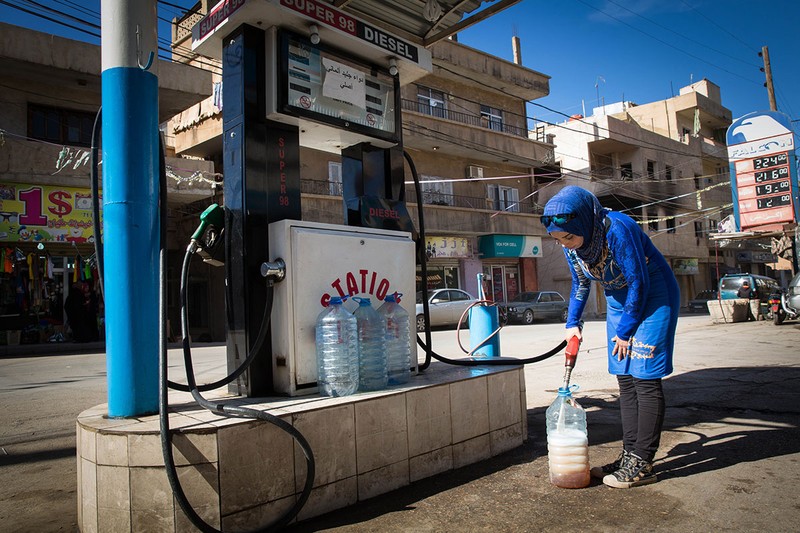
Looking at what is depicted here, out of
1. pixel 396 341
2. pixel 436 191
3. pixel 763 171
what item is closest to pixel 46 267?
pixel 436 191

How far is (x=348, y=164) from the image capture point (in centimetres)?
475

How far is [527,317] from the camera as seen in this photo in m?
23.2

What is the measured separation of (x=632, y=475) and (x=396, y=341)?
5.60 feet

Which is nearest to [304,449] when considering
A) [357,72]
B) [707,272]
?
[357,72]

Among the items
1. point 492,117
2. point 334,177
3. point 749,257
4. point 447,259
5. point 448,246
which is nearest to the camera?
point 334,177

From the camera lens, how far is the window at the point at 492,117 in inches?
1074

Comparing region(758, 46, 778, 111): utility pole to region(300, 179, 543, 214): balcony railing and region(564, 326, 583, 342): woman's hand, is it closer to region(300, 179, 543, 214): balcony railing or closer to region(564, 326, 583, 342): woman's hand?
region(300, 179, 543, 214): balcony railing

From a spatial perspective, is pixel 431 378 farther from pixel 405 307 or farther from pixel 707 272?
pixel 707 272

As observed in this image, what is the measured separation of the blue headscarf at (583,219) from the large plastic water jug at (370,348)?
1.27 meters

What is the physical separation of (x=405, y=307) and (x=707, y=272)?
45417 millimetres

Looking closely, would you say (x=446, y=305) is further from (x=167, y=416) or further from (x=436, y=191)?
(x=167, y=416)

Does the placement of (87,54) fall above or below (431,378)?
above

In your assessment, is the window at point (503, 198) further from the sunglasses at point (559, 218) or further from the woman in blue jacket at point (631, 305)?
the sunglasses at point (559, 218)

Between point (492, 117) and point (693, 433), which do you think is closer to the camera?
point (693, 433)
